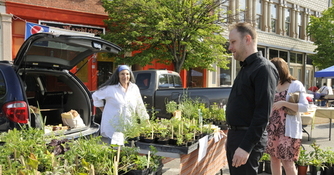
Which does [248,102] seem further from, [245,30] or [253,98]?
[245,30]

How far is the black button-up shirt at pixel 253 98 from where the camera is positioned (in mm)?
2469

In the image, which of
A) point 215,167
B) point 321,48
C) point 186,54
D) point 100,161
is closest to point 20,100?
point 100,161

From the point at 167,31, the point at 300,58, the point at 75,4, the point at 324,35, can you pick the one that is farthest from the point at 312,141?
the point at 300,58

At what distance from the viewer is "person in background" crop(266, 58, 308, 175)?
148 inches

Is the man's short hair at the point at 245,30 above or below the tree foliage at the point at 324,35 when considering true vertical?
below

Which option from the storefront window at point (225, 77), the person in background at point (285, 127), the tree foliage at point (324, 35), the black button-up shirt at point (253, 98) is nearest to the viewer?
the black button-up shirt at point (253, 98)

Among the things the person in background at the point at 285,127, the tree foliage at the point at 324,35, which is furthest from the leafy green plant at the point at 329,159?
the tree foliage at the point at 324,35

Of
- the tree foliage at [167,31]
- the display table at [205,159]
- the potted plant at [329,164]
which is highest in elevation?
the tree foliage at [167,31]

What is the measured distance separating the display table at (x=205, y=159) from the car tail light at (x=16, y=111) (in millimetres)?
1736

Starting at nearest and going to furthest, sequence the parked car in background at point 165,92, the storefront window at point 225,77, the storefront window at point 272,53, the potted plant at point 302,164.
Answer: the potted plant at point 302,164 → the parked car in background at point 165,92 → the storefront window at point 225,77 → the storefront window at point 272,53

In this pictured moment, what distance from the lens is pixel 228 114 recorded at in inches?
108

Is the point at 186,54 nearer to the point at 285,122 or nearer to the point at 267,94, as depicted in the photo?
the point at 285,122

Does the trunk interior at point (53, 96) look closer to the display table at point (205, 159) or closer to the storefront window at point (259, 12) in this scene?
the display table at point (205, 159)

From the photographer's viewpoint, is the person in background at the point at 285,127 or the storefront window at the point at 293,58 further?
the storefront window at the point at 293,58
